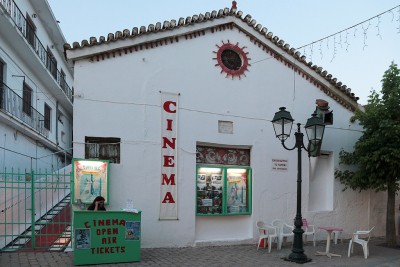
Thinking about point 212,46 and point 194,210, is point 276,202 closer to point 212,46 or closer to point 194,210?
point 194,210

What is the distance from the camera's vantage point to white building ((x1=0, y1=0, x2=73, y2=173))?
13753 millimetres

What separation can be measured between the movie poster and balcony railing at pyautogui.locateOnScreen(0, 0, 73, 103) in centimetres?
768

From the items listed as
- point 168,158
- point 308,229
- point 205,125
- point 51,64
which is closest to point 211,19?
point 205,125

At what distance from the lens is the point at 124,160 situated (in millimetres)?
8992

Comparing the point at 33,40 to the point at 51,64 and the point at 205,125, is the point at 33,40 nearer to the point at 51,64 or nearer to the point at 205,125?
the point at 51,64

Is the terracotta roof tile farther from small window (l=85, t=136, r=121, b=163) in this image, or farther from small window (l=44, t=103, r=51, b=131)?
small window (l=44, t=103, r=51, b=131)

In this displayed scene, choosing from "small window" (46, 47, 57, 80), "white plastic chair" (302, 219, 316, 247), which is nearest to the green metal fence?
"white plastic chair" (302, 219, 316, 247)

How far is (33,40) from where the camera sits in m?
17.3

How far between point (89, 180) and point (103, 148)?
0.86 m

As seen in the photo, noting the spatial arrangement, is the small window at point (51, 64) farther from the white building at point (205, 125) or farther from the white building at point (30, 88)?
the white building at point (205, 125)

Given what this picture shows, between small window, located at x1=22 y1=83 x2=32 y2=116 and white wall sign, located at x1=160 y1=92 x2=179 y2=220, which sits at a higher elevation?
small window, located at x1=22 y1=83 x2=32 y2=116

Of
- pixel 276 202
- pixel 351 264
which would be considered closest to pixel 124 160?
pixel 276 202

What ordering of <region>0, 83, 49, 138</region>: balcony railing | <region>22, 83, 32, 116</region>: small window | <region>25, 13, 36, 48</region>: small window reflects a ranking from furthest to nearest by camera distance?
<region>25, 13, 36, 48</region>: small window < <region>22, 83, 32, 116</region>: small window < <region>0, 83, 49, 138</region>: balcony railing

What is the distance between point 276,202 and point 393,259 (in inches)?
128
